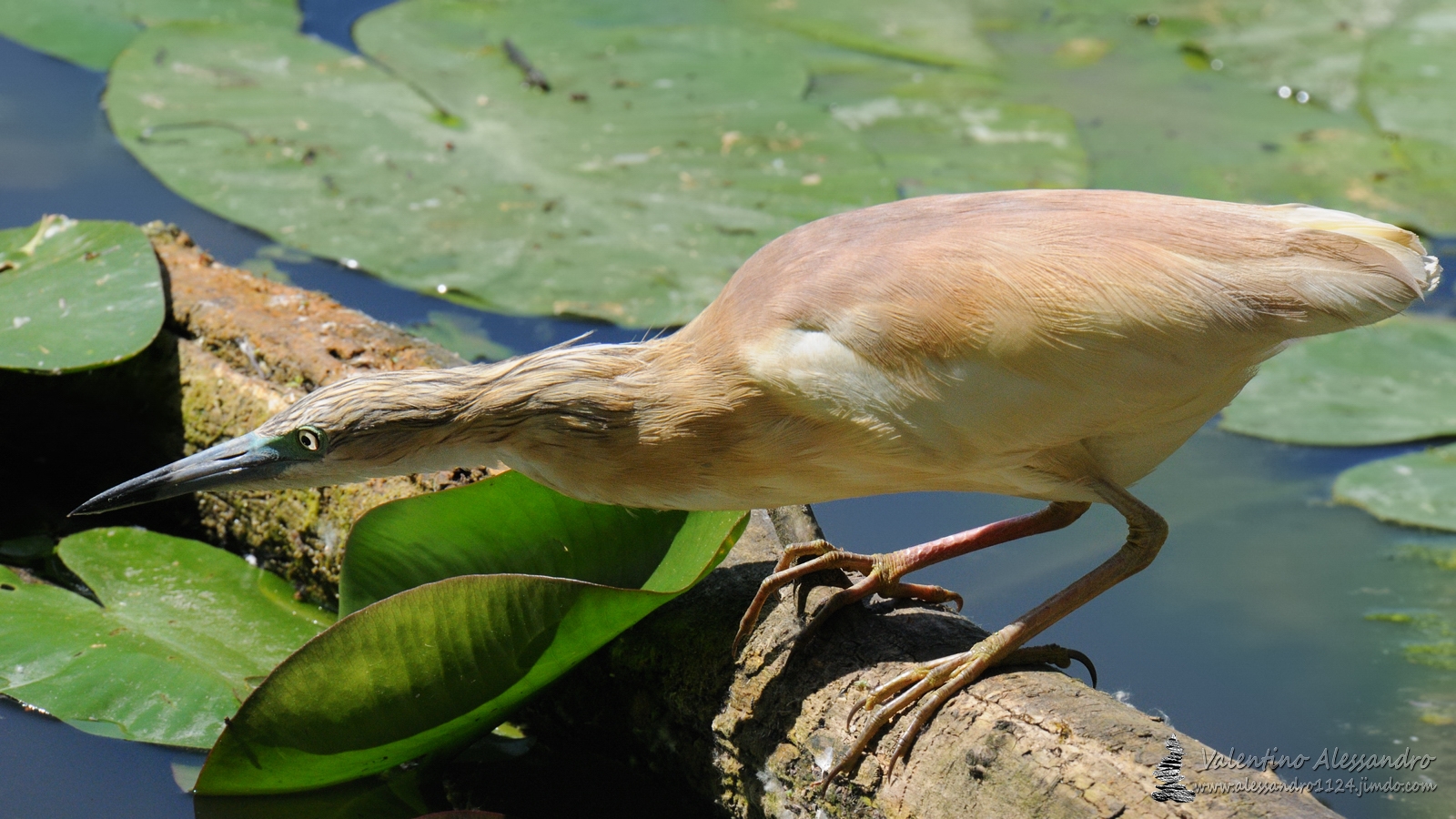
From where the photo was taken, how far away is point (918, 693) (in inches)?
81.2

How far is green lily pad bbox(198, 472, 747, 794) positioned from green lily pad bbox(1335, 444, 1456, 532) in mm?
2136

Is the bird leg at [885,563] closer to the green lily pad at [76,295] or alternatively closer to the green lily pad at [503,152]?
the green lily pad at [503,152]

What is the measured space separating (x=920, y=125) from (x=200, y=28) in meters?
3.01

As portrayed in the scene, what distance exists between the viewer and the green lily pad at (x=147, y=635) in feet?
7.72

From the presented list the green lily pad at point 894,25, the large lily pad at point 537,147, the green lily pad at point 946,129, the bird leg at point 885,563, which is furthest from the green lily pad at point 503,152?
the bird leg at point 885,563

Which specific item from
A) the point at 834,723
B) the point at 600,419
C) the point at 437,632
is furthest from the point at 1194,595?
the point at 437,632

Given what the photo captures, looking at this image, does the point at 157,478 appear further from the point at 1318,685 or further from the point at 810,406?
the point at 1318,685

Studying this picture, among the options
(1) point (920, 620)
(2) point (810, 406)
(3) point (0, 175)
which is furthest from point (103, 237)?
(1) point (920, 620)

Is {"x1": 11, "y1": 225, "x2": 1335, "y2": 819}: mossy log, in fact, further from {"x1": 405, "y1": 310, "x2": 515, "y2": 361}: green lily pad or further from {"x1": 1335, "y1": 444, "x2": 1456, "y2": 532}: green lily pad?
{"x1": 1335, "y1": 444, "x2": 1456, "y2": 532}: green lily pad

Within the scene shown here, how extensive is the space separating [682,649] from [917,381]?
706 millimetres

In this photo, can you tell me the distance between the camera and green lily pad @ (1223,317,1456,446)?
11.9ft

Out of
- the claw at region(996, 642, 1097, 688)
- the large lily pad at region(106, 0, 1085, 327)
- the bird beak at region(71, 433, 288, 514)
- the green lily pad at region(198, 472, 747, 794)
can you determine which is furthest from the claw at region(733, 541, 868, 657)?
the large lily pad at region(106, 0, 1085, 327)

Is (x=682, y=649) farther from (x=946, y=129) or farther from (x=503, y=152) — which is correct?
(x=946, y=129)

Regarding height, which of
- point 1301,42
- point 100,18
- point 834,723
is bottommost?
point 834,723
